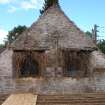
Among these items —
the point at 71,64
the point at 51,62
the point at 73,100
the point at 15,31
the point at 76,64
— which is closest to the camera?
the point at 73,100

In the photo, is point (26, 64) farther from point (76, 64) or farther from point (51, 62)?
point (76, 64)

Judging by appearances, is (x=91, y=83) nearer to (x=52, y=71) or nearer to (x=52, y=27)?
(x=52, y=71)

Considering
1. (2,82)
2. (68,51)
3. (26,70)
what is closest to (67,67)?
(68,51)

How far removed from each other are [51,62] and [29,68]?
3.97 feet

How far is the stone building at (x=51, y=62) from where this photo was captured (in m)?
19.3

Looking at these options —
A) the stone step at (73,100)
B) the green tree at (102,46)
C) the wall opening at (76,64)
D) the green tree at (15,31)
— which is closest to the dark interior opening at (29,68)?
the wall opening at (76,64)

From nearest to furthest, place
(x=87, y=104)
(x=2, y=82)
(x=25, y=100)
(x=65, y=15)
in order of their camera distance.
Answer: (x=87, y=104) → (x=25, y=100) → (x=2, y=82) → (x=65, y=15)

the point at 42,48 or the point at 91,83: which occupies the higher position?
the point at 42,48

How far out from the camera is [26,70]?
1973 centimetres

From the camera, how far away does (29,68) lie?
19.7 m

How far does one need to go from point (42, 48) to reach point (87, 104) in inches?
219

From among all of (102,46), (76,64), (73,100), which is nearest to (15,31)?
(102,46)

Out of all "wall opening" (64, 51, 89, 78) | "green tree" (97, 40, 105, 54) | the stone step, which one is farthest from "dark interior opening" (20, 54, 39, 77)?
"green tree" (97, 40, 105, 54)

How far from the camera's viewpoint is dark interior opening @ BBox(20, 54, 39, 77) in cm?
1955
